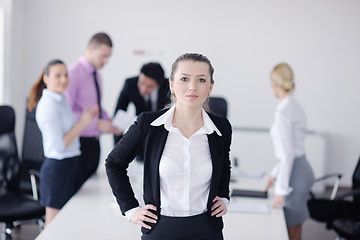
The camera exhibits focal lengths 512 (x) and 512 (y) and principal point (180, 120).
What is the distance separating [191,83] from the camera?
179 centimetres

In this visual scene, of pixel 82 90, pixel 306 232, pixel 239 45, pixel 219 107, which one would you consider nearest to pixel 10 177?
pixel 82 90

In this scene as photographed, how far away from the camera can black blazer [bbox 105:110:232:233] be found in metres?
1.86

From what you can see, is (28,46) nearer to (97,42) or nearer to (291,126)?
(97,42)

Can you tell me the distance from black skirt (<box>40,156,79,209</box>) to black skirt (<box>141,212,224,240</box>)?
141 cm

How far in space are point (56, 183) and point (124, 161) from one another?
141 centimetres

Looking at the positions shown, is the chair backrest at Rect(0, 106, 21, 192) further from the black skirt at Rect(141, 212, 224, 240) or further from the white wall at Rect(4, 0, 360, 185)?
the white wall at Rect(4, 0, 360, 185)

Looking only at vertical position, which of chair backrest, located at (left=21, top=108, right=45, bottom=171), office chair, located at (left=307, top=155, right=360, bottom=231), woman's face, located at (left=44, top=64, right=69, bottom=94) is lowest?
office chair, located at (left=307, top=155, right=360, bottom=231)

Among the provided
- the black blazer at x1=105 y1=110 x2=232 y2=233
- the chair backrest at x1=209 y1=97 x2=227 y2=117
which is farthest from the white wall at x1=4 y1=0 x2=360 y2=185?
the black blazer at x1=105 y1=110 x2=232 y2=233

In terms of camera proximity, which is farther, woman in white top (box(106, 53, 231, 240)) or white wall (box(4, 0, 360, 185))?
white wall (box(4, 0, 360, 185))

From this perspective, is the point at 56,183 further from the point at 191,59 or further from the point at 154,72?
the point at 191,59

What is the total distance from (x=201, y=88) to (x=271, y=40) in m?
4.88

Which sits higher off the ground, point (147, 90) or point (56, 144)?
point (147, 90)

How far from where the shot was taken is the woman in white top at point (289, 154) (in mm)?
3008

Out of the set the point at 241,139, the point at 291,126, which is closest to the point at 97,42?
the point at 291,126
